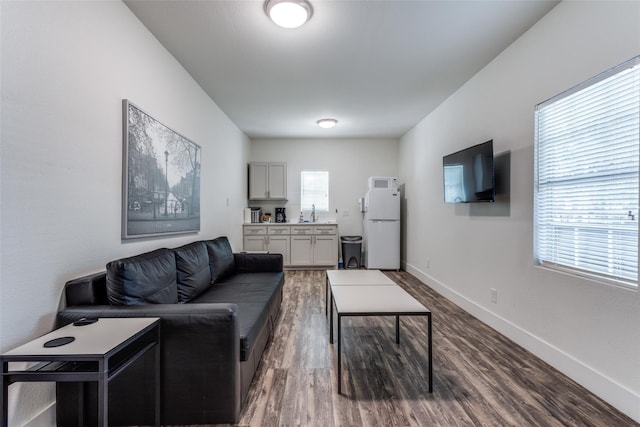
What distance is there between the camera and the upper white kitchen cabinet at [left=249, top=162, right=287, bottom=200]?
554cm

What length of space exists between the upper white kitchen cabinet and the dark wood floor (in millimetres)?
3255

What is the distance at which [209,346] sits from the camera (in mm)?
1461

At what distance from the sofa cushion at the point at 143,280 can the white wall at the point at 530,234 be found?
9.09ft

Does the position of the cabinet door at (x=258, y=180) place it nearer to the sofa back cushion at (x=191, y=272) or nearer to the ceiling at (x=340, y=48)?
the ceiling at (x=340, y=48)

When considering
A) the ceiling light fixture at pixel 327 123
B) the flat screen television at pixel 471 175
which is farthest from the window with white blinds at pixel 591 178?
the ceiling light fixture at pixel 327 123

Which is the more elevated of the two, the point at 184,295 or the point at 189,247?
the point at 189,247

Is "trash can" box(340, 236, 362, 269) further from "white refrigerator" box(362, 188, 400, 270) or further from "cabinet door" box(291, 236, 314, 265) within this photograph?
"cabinet door" box(291, 236, 314, 265)

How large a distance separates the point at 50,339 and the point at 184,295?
3.39 feet

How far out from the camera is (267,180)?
18.2 ft

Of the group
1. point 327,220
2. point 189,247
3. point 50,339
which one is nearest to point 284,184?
point 327,220

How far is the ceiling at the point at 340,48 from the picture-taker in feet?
6.77

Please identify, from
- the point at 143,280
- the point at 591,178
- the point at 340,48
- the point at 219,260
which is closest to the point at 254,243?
the point at 219,260

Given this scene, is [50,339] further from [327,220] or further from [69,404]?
[327,220]


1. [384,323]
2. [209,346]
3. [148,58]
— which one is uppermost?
[148,58]
